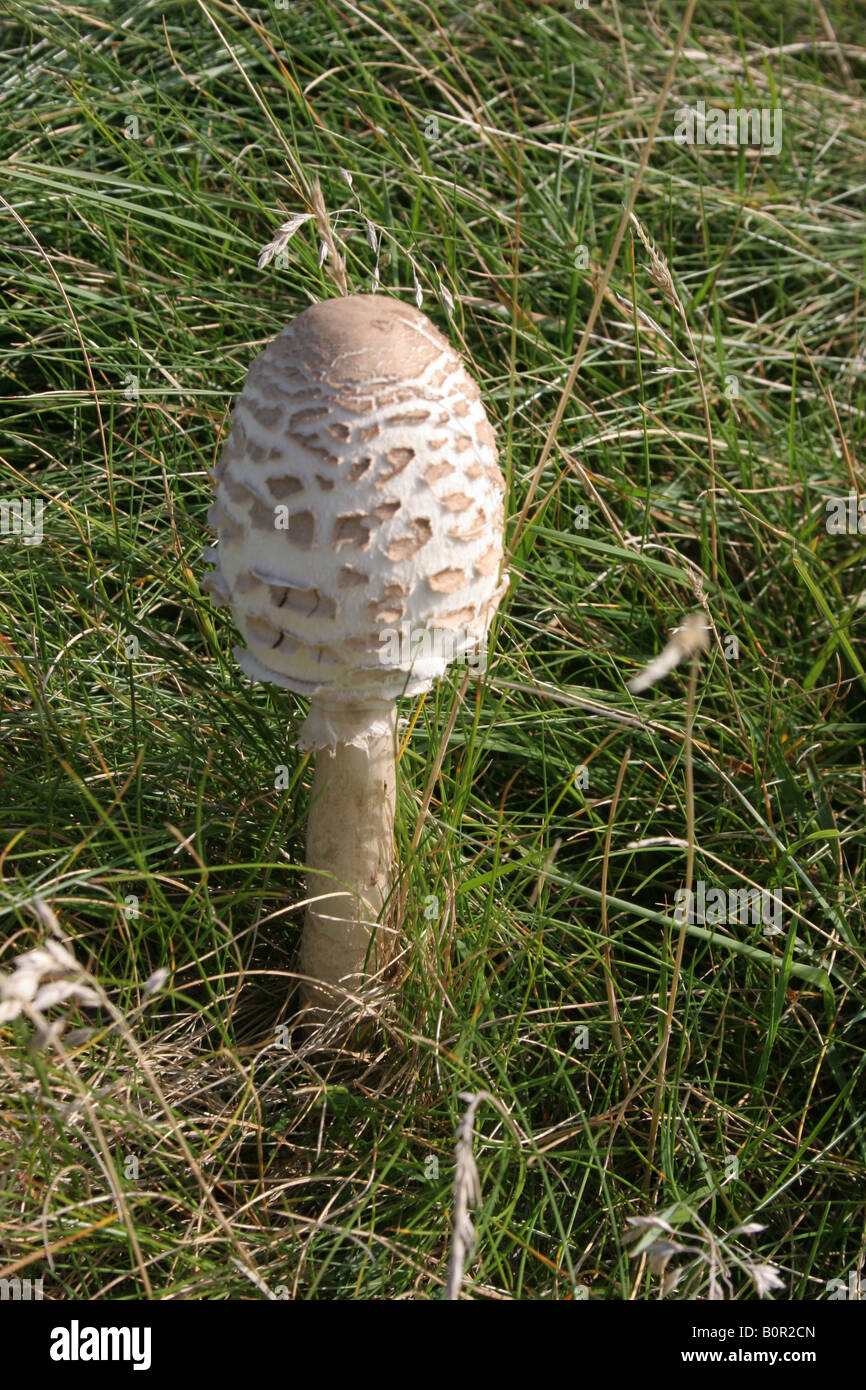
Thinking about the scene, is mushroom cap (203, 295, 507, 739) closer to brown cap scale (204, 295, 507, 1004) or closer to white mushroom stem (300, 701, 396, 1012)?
brown cap scale (204, 295, 507, 1004)

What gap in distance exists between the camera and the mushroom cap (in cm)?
185

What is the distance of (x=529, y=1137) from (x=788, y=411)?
2393 millimetres

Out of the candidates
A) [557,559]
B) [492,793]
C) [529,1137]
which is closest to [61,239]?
[557,559]

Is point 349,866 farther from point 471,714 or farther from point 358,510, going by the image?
point 358,510

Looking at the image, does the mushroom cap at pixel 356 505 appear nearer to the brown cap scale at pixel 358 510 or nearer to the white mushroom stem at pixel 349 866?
the brown cap scale at pixel 358 510

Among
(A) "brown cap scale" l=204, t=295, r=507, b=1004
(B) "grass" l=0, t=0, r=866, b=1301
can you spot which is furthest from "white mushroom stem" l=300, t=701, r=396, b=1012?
(A) "brown cap scale" l=204, t=295, r=507, b=1004

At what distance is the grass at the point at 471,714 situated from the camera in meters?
2.17

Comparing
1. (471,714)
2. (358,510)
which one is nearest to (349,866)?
(471,714)

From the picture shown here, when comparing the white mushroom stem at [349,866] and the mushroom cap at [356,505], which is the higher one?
the mushroom cap at [356,505]

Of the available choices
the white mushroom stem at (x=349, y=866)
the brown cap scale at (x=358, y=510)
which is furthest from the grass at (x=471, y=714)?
the brown cap scale at (x=358, y=510)

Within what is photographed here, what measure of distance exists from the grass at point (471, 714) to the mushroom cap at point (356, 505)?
28 cm

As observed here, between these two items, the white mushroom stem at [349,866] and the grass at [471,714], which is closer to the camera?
the grass at [471,714]

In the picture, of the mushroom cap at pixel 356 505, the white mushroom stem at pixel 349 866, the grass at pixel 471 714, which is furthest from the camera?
the white mushroom stem at pixel 349 866

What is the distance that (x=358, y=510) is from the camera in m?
1.84
